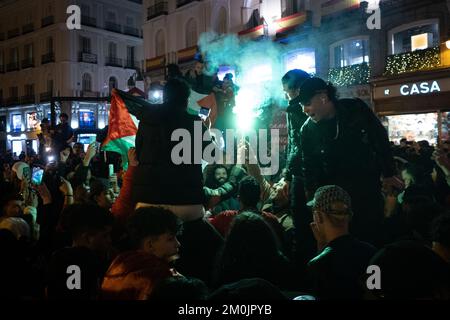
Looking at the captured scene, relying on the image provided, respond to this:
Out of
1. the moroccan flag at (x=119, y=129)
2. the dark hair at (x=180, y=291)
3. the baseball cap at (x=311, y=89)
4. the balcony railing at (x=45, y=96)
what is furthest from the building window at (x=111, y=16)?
the dark hair at (x=180, y=291)

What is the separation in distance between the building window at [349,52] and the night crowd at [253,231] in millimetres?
14148

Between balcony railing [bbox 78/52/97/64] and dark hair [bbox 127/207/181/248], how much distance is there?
41.4m

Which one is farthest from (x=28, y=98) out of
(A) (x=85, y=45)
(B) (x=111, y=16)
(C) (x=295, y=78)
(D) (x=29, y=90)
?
(C) (x=295, y=78)

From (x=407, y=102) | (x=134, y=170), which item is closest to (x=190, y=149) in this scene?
(x=134, y=170)

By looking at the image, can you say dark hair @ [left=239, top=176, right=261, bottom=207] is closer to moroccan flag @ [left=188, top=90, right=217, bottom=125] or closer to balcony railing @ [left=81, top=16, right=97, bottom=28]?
moroccan flag @ [left=188, top=90, right=217, bottom=125]

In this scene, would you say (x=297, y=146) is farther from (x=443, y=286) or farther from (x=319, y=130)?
(x=443, y=286)

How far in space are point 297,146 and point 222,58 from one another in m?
19.2

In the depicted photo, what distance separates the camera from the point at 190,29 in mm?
27078

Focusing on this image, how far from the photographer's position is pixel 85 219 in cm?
342

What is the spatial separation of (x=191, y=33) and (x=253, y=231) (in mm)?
25009

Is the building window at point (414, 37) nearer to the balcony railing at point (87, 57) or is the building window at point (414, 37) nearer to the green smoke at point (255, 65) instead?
the green smoke at point (255, 65)

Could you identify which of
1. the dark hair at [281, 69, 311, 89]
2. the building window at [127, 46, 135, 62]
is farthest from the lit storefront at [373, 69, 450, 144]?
the building window at [127, 46, 135, 62]

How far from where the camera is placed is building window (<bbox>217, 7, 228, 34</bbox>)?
2469 cm

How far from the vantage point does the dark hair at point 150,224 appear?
10.0 feet
